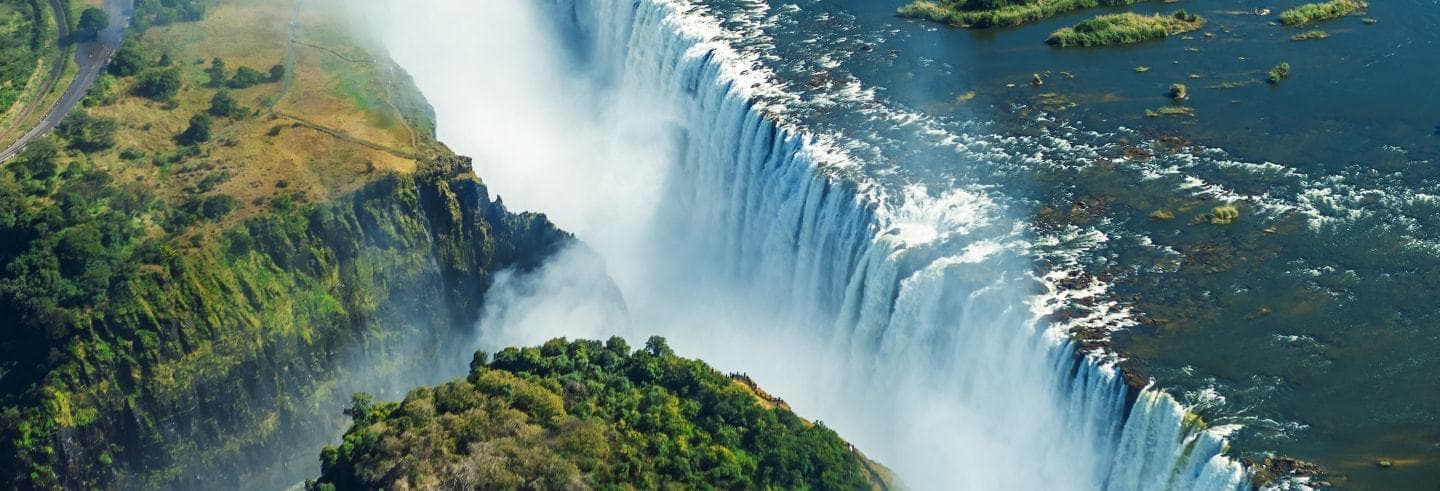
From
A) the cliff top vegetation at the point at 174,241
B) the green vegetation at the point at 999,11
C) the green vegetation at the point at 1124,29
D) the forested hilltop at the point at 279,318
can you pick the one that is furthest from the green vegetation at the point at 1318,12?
the cliff top vegetation at the point at 174,241

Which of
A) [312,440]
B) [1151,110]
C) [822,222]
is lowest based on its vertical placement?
[312,440]

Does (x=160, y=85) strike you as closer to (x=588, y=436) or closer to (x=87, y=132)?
(x=87, y=132)

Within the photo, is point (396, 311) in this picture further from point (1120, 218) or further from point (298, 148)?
point (1120, 218)

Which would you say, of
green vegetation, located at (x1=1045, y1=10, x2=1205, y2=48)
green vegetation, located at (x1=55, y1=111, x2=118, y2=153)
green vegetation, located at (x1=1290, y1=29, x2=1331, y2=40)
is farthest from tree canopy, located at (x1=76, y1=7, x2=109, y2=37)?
green vegetation, located at (x1=1290, y1=29, x2=1331, y2=40)

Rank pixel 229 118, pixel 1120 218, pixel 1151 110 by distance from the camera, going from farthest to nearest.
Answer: pixel 229 118
pixel 1151 110
pixel 1120 218

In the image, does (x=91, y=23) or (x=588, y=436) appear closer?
(x=588, y=436)

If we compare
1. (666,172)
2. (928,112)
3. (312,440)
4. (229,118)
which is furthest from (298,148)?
(928,112)

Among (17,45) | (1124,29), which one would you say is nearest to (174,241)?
(17,45)
